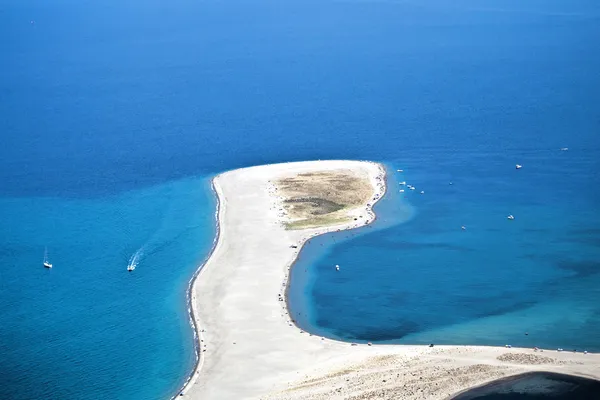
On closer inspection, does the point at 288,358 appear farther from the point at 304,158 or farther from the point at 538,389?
the point at 304,158

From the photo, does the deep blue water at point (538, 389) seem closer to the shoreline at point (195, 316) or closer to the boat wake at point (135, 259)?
the shoreline at point (195, 316)

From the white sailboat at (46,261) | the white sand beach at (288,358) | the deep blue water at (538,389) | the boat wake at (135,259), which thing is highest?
the white sailboat at (46,261)

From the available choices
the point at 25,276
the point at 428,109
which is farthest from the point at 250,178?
the point at 428,109

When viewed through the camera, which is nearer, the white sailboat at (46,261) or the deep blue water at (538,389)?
the deep blue water at (538,389)

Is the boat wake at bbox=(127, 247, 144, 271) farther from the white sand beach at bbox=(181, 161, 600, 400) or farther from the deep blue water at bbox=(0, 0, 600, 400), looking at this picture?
the white sand beach at bbox=(181, 161, 600, 400)

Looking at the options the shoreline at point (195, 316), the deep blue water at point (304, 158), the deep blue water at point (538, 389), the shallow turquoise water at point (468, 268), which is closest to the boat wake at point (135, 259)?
the deep blue water at point (304, 158)

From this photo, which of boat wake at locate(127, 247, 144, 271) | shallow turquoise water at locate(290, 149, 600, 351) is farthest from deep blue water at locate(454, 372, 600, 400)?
boat wake at locate(127, 247, 144, 271)

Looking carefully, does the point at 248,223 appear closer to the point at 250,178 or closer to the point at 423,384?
the point at 250,178
